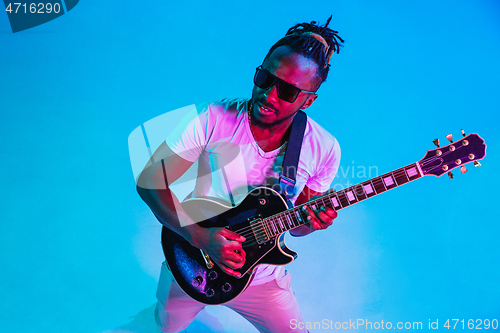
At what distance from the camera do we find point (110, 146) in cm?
295

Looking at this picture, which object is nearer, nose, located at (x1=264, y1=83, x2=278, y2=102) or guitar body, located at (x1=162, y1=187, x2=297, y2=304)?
nose, located at (x1=264, y1=83, x2=278, y2=102)

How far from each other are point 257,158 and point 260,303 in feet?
3.02

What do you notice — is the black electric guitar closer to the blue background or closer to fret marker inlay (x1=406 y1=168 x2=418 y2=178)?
fret marker inlay (x1=406 y1=168 x2=418 y2=178)

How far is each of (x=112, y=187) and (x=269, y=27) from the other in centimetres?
215

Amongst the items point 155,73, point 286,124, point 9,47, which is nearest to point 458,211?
point 286,124

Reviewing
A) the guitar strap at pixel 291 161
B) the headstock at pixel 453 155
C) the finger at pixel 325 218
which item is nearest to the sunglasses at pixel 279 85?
the guitar strap at pixel 291 161

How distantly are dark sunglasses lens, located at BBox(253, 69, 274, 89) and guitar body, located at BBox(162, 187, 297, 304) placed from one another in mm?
551

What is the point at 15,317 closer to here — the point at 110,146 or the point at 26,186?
the point at 26,186

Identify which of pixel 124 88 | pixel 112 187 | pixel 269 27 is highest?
pixel 269 27

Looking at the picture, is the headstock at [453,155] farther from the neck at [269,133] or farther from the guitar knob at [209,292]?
the guitar knob at [209,292]

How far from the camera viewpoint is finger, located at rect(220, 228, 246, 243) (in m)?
1.60

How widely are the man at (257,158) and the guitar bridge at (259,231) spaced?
0.34ft

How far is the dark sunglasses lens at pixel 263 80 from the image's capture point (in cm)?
152

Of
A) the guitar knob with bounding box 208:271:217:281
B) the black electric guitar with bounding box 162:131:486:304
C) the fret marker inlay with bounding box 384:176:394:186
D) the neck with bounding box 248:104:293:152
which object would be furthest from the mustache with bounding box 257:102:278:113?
the guitar knob with bounding box 208:271:217:281
